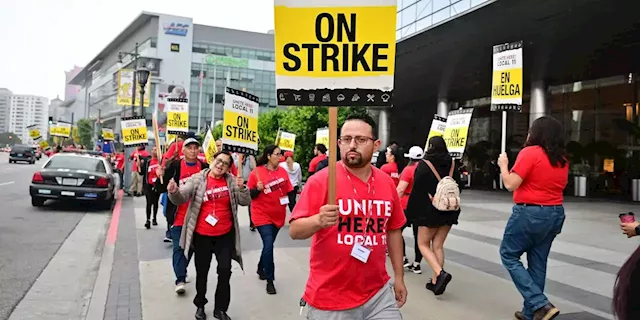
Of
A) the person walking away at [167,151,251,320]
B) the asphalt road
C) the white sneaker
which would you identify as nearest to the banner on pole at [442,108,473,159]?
the person walking away at [167,151,251,320]

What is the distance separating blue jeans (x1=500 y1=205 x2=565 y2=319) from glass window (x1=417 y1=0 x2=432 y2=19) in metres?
16.5

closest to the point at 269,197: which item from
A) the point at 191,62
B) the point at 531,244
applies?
the point at 531,244

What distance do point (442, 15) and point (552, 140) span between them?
1541cm

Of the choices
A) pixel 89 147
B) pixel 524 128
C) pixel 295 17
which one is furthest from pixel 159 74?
pixel 295 17

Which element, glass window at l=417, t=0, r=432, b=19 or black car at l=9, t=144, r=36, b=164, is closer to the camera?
glass window at l=417, t=0, r=432, b=19

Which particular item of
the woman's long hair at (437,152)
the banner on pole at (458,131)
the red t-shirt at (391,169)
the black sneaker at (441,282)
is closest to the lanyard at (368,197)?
the black sneaker at (441,282)

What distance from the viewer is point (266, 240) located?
256 inches

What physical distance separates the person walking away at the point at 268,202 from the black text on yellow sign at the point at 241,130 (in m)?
0.37

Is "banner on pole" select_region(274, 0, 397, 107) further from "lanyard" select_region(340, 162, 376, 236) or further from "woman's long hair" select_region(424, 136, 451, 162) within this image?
"woman's long hair" select_region(424, 136, 451, 162)

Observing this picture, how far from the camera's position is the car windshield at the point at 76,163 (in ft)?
49.2

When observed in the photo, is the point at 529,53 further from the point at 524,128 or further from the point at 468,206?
the point at 524,128

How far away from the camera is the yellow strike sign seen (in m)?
3.22

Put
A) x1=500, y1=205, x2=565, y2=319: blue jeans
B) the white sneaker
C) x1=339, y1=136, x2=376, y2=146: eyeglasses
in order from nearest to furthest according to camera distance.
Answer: x1=339, y1=136, x2=376, y2=146: eyeglasses < x1=500, y1=205, x2=565, y2=319: blue jeans < the white sneaker

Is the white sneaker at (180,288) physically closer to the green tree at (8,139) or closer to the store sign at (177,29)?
the store sign at (177,29)
